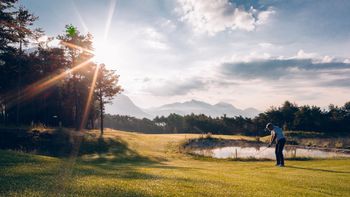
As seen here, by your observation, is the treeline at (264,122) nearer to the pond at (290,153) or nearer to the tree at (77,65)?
the pond at (290,153)

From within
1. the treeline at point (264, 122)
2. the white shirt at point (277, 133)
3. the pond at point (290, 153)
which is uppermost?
the treeline at point (264, 122)

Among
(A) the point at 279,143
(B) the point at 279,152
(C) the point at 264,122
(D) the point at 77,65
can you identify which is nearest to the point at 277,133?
(A) the point at 279,143

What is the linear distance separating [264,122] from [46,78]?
49715 millimetres

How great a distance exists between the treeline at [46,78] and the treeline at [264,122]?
3260cm

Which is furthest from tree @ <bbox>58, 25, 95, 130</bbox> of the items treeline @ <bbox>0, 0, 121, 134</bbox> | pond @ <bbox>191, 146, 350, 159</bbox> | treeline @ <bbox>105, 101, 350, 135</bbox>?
treeline @ <bbox>105, 101, 350, 135</bbox>

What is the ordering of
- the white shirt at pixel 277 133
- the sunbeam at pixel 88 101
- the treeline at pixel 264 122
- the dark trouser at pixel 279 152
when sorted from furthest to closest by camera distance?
the treeline at pixel 264 122, the sunbeam at pixel 88 101, the white shirt at pixel 277 133, the dark trouser at pixel 279 152

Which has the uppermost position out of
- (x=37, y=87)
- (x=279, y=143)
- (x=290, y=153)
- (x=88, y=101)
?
(x=37, y=87)

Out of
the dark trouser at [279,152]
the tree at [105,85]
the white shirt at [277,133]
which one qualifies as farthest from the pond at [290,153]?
the tree at [105,85]

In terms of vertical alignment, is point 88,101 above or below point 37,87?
below

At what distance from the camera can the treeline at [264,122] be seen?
72.7 m

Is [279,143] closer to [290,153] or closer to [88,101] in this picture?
[290,153]

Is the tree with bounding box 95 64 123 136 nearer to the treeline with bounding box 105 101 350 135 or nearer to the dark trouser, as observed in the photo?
the treeline with bounding box 105 101 350 135

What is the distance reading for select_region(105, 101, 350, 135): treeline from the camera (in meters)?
72.7

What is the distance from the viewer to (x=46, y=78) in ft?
180
